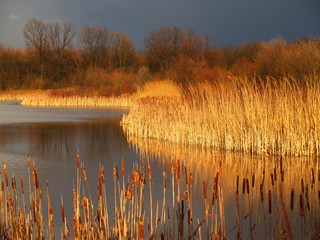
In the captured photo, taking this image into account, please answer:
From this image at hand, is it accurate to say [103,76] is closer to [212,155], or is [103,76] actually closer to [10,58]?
[10,58]

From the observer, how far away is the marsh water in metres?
3.55

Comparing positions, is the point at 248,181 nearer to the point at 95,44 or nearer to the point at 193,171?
the point at 193,171

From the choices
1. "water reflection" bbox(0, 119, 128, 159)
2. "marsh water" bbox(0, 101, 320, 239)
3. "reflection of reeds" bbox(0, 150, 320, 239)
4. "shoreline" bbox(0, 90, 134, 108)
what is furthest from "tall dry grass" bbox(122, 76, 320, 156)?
"shoreline" bbox(0, 90, 134, 108)

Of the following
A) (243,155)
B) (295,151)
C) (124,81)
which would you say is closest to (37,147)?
(243,155)

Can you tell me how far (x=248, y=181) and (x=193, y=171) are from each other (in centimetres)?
217

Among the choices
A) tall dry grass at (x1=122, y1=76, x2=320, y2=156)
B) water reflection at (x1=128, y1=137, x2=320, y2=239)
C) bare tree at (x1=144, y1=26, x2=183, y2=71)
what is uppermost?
bare tree at (x1=144, y1=26, x2=183, y2=71)

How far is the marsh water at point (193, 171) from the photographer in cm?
355

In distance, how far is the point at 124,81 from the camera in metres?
24.0

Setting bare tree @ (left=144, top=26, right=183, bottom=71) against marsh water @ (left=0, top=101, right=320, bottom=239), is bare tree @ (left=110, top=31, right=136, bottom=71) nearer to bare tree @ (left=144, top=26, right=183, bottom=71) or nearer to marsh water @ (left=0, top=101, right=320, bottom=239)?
bare tree @ (left=144, top=26, right=183, bottom=71)

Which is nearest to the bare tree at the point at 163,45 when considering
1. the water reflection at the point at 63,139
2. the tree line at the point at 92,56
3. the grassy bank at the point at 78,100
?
the tree line at the point at 92,56

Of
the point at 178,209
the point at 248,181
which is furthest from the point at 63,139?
the point at 178,209

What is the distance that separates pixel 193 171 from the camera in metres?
5.99

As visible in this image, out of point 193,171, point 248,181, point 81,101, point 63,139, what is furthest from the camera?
point 81,101

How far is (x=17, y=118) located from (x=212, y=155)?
939 centimetres
